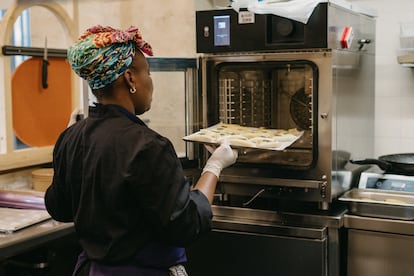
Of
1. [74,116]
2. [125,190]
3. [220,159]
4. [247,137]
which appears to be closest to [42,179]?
[74,116]

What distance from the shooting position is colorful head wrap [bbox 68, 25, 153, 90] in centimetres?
178

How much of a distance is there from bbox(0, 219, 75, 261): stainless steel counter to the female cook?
0.58 m

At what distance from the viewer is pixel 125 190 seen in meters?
1.74

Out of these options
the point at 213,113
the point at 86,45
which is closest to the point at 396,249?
the point at 213,113

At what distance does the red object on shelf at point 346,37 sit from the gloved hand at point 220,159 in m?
0.68

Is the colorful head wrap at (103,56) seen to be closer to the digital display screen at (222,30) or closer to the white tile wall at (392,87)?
the digital display screen at (222,30)

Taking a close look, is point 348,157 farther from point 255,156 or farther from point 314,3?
point 314,3

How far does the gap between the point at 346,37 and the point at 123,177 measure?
1.24 meters

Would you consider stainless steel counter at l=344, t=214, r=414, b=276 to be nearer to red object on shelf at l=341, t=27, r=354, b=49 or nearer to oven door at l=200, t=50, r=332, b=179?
oven door at l=200, t=50, r=332, b=179

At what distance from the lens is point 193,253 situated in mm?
2666

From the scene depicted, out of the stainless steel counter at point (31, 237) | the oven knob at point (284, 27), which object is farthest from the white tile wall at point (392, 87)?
the stainless steel counter at point (31, 237)

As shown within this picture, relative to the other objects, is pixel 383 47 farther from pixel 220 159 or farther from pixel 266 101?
pixel 220 159

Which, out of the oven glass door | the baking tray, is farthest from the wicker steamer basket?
the baking tray

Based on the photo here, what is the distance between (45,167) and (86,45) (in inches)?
83.6
